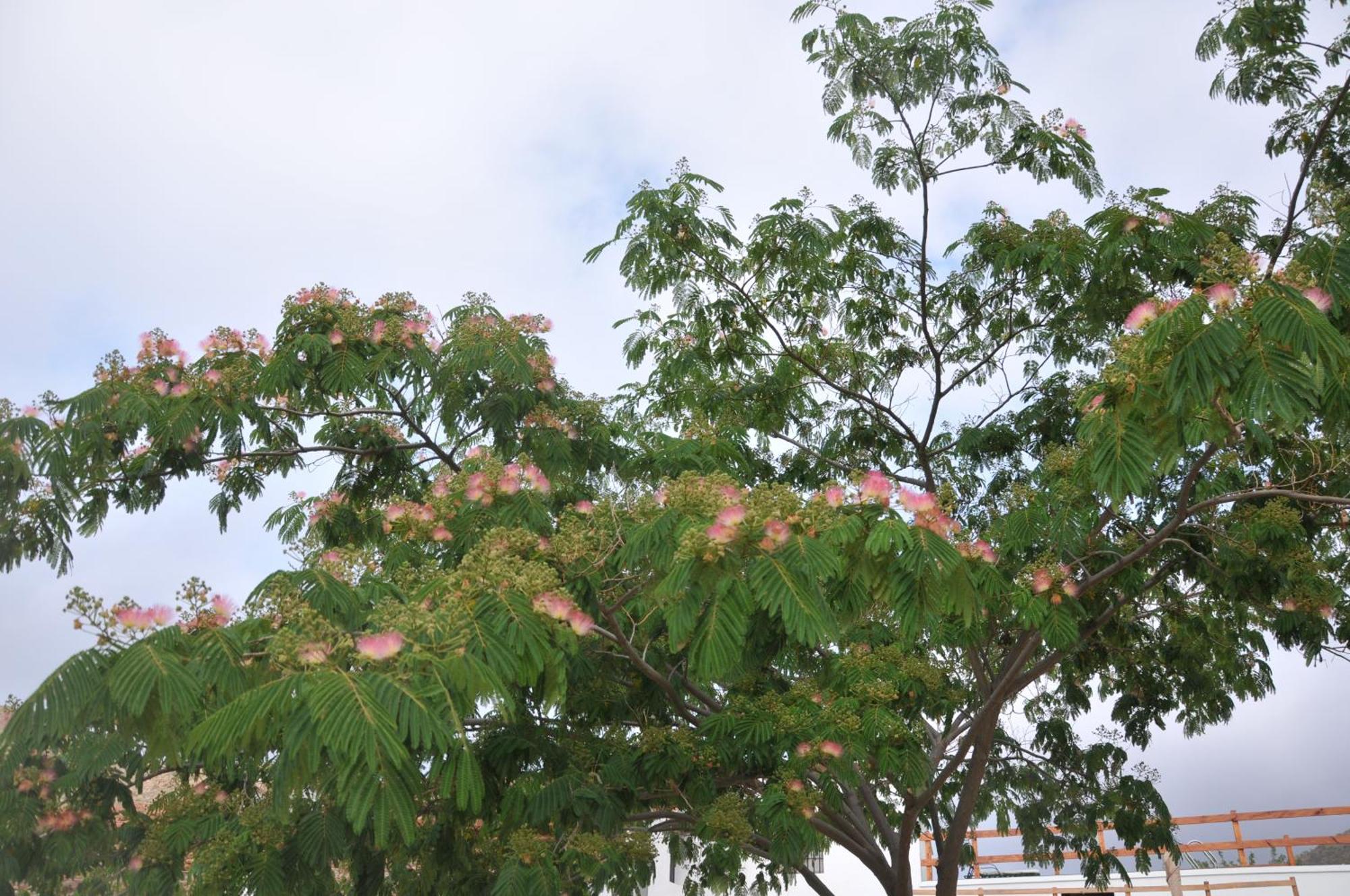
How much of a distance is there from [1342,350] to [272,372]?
5772mm

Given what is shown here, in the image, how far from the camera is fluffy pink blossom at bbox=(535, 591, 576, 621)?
4.20 metres

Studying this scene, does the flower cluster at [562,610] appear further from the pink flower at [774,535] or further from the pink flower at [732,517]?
the pink flower at [774,535]

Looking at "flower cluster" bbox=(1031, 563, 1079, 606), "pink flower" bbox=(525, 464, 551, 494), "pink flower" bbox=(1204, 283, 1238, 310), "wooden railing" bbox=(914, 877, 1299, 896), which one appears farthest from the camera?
"wooden railing" bbox=(914, 877, 1299, 896)

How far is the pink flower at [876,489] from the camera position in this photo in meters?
4.41

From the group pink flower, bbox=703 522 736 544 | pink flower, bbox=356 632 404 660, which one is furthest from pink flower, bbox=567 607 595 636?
pink flower, bbox=356 632 404 660

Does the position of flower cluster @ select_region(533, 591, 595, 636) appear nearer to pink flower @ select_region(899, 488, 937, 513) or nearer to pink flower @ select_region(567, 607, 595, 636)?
pink flower @ select_region(567, 607, 595, 636)

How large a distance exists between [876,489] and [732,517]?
2.31 ft

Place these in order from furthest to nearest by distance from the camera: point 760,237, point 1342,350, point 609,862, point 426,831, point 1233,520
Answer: point 760,237 → point 1233,520 → point 426,831 → point 609,862 → point 1342,350

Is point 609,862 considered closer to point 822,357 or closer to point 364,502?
point 364,502

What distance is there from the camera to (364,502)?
839 cm

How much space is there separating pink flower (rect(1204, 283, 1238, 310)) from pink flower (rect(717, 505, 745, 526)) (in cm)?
182

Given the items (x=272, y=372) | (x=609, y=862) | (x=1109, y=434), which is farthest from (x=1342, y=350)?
(x=272, y=372)

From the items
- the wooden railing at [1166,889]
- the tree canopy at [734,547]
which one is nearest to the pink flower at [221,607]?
the tree canopy at [734,547]

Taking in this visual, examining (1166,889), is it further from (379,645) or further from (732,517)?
(379,645)
